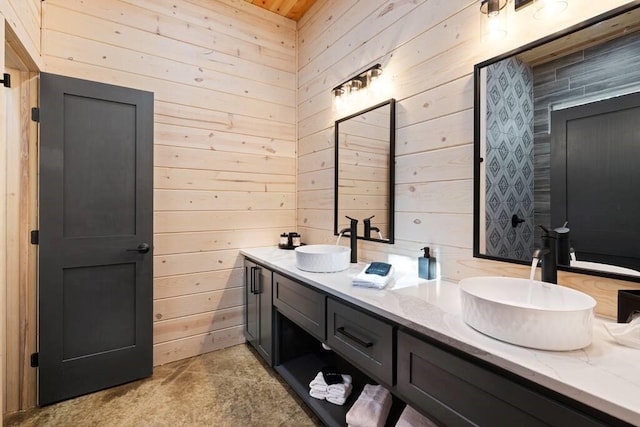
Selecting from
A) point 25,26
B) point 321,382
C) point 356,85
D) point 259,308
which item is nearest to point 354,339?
point 321,382

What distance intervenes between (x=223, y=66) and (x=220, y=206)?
121 centimetres

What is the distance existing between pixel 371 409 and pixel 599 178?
1.42 meters

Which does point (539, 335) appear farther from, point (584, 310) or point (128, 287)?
point (128, 287)

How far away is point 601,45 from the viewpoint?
114 cm

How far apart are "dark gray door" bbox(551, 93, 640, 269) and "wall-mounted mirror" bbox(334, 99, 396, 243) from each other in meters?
0.88

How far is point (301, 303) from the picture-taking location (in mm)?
1813

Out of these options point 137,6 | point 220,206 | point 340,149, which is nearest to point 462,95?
point 340,149

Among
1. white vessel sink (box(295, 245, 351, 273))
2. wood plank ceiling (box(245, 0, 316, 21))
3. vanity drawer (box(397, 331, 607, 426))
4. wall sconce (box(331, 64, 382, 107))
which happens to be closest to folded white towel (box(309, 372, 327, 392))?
white vessel sink (box(295, 245, 351, 273))

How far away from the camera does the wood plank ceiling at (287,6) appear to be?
2.76 meters

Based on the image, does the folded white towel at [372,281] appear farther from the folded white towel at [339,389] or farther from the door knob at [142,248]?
the door knob at [142,248]

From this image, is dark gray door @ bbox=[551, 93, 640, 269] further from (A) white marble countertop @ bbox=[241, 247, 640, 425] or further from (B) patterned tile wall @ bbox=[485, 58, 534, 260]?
(A) white marble countertop @ bbox=[241, 247, 640, 425]

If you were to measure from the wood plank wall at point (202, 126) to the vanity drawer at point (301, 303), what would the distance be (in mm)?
853

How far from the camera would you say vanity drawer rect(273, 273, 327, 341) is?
1.65m

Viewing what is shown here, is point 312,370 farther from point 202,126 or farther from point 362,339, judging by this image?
point 202,126
